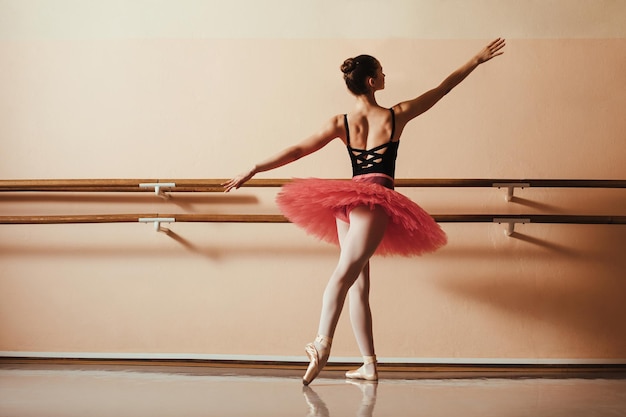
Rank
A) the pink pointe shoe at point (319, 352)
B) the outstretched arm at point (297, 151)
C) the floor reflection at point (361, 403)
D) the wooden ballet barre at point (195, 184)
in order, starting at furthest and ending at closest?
the wooden ballet barre at point (195, 184) → the outstretched arm at point (297, 151) → the pink pointe shoe at point (319, 352) → the floor reflection at point (361, 403)

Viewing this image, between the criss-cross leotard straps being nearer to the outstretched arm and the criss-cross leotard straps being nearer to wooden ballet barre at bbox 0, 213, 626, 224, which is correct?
Result: the outstretched arm

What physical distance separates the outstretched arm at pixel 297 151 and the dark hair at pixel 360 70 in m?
0.14

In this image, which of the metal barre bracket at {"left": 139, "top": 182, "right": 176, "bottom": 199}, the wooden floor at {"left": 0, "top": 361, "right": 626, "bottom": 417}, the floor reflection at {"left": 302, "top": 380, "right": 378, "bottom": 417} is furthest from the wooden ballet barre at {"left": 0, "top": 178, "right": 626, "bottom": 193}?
the floor reflection at {"left": 302, "top": 380, "right": 378, "bottom": 417}

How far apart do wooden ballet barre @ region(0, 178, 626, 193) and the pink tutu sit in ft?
1.51

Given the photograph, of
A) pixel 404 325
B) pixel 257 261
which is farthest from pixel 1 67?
pixel 404 325

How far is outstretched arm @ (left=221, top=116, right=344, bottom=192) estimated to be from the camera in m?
2.39

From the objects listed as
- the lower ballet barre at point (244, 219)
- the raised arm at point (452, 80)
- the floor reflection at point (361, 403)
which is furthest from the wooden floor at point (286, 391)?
the raised arm at point (452, 80)

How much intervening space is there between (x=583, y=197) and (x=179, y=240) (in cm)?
184

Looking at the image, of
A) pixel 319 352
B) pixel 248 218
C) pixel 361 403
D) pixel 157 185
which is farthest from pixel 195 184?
pixel 361 403

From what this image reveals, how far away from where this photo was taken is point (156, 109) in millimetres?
3168

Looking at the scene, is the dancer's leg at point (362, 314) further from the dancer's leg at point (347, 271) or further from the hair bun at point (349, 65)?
the hair bun at point (349, 65)

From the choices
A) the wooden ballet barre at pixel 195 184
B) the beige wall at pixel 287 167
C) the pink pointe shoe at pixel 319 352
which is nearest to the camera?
the pink pointe shoe at pixel 319 352

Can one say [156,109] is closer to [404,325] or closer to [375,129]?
[375,129]

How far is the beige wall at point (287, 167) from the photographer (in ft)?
9.96
